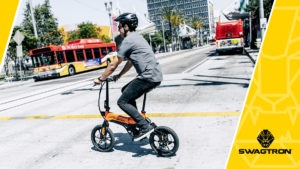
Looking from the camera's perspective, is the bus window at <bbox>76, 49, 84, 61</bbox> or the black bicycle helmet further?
the bus window at <bbox>76, 49, 84, 61</bbox>

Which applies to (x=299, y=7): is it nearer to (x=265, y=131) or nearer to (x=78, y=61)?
(x=265, y=131)

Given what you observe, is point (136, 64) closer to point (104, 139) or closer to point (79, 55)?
point (104, 139)


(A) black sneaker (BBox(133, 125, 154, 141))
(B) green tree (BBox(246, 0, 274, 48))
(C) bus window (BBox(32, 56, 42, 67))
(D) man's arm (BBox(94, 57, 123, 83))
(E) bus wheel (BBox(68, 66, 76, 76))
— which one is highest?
(B) green tree (BBox(246, 0, 274, 48))

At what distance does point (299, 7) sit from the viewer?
5.45 metres

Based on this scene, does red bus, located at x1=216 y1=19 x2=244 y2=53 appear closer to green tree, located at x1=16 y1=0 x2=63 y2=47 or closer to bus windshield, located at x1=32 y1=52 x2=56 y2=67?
bus windshield, located at x1=32 y1=52 x2=56 y2=67

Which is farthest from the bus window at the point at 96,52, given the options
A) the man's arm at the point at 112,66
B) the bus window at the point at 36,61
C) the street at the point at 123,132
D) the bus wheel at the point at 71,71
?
the man's arm at the point at 112,66

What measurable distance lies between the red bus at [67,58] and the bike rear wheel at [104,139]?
840 inches

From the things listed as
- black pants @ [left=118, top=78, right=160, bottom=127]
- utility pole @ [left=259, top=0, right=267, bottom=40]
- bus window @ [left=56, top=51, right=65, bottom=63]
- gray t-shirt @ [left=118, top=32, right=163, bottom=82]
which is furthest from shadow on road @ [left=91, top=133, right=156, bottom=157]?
bus window @ [left=56, top=51, right=65, bottom=63]

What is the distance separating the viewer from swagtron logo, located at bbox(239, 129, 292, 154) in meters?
4.27

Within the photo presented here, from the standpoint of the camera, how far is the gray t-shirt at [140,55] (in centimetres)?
442

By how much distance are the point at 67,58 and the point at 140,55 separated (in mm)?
23325

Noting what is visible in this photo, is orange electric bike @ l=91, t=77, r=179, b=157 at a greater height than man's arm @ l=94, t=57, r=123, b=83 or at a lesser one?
lesser

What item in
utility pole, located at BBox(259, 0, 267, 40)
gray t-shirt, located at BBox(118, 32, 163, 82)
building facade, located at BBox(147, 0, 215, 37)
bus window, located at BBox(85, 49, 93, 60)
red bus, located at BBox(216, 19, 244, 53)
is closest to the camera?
gray t-shirt, located at BBox(118, 32, 163, 82)

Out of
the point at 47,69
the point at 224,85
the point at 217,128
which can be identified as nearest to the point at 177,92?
the point at 224,85
